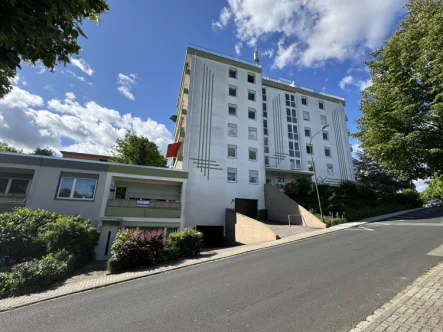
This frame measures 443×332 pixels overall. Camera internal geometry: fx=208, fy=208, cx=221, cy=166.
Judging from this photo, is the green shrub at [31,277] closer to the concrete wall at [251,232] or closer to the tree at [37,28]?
the tree at [37,28]

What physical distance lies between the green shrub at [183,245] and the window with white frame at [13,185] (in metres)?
13.7

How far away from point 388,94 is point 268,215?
17.2 m

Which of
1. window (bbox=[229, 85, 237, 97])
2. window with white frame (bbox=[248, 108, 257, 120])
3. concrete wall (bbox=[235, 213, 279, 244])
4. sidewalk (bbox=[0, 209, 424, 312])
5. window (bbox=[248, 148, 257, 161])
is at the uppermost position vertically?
window (bbox=[229, 85, 237, 97])

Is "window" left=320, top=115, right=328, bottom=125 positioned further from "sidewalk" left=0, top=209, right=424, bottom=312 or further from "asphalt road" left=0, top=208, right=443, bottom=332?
"sidewalk" left=0, top=209, right=424, bottom=312

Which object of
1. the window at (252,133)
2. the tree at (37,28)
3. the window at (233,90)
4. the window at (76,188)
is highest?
the window at (233,90)

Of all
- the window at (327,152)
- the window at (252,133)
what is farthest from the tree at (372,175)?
the window at (252,133)

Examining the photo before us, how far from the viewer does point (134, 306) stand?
544 centimetres

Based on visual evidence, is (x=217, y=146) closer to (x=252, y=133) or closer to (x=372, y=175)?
(x=252, y=133)

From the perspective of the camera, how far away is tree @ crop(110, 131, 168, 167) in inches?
1321

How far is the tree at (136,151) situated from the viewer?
33.6m

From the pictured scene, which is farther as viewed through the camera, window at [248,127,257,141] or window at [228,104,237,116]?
window at [228,104,237,116]

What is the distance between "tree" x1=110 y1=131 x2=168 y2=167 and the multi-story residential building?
23.6 feet

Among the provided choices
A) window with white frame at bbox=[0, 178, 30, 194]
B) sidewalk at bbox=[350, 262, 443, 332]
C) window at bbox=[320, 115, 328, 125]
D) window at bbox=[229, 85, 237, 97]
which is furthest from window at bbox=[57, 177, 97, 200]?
window at bbox=[320, 115, 328, 125]

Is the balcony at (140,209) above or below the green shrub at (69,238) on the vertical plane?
above
